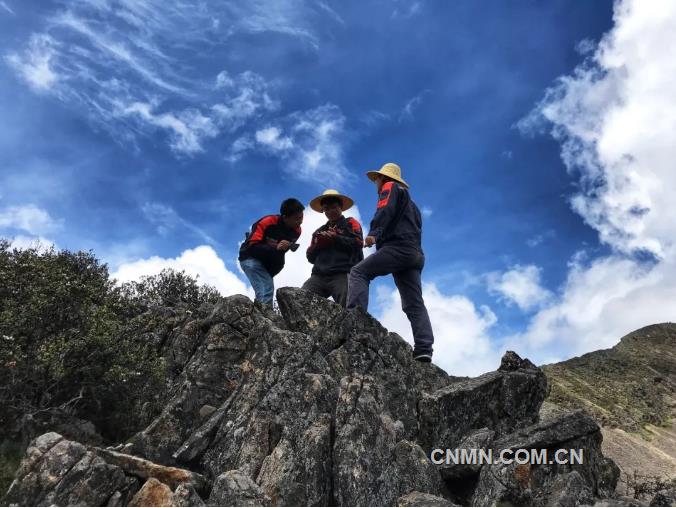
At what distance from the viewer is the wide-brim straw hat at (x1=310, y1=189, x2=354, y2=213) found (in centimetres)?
1416

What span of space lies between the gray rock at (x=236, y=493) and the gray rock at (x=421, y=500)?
2.01m

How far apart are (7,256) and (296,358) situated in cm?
1227

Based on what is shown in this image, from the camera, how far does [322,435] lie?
29.8 ft

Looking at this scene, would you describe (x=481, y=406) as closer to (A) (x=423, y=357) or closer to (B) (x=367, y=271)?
(A) (x=423, y=357)

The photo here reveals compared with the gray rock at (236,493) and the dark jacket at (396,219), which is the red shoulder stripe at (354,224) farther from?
the gray rock at (236,493)

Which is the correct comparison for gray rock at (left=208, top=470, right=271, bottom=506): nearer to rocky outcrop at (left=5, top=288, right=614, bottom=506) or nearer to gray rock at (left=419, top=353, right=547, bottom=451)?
rocky outcrop at (left=5, top=288, right=614, bottom=506)

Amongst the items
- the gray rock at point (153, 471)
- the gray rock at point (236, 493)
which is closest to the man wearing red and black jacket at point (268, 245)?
the gray rock at point (153, 471)

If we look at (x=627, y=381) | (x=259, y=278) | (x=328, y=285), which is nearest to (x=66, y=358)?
(x=259, y=278)

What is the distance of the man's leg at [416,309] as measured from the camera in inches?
522

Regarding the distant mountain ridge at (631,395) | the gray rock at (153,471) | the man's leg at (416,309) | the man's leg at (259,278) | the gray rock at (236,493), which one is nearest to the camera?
the gray rock at (236,493)

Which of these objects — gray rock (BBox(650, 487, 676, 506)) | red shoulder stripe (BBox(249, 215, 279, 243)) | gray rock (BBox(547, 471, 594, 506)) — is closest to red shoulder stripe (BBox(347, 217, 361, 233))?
red shoulder stripe (BBox(249, 215, 279, 243))

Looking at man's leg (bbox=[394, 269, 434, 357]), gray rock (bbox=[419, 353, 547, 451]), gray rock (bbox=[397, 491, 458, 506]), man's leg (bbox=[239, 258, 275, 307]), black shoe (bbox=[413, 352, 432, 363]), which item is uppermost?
man's leg (bbox=[239, 258, 275, 307])

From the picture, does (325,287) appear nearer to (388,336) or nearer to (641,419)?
(388,336)

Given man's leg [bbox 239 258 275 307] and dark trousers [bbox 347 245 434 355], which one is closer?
dark trousers [bbox 347 245 434 355]
